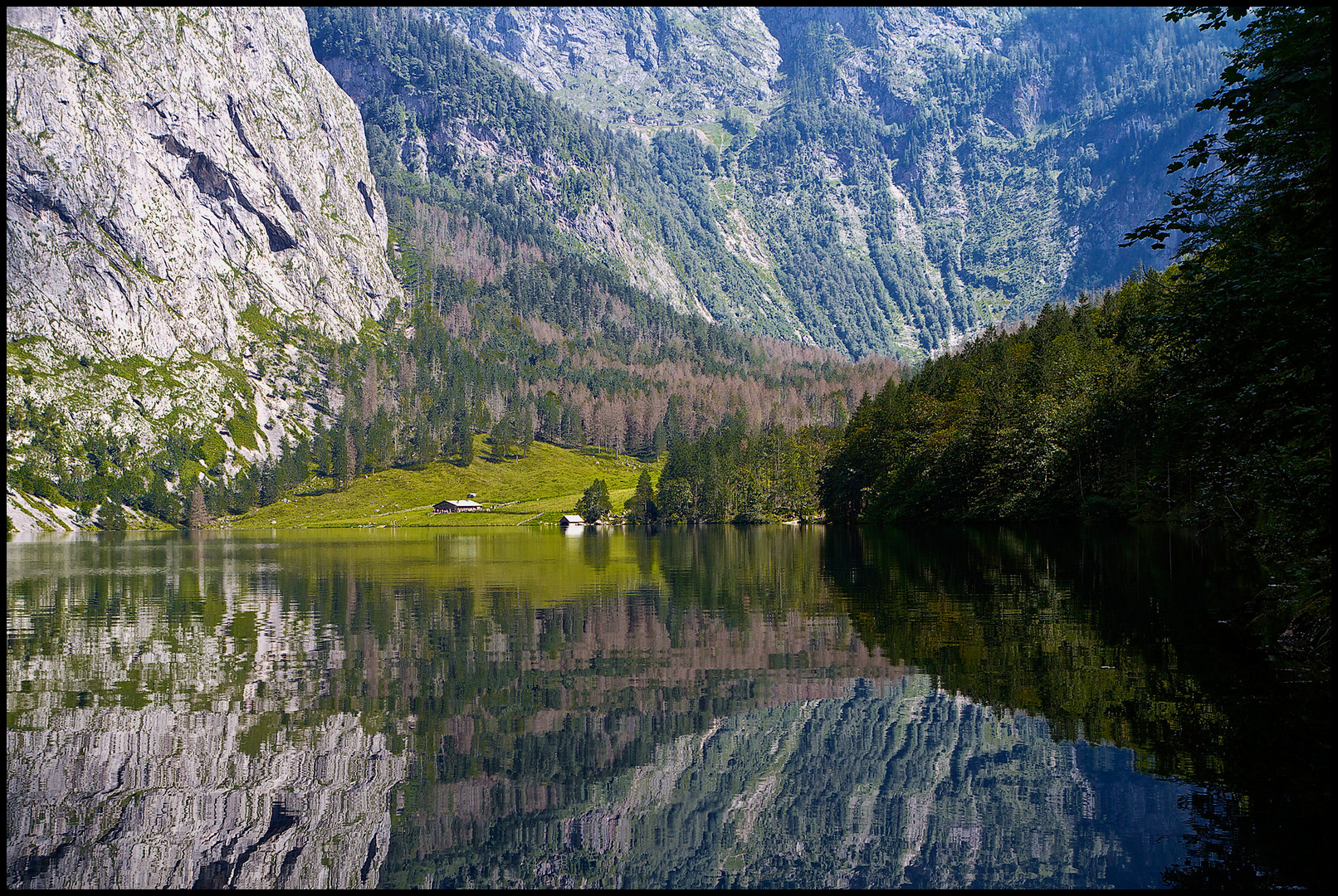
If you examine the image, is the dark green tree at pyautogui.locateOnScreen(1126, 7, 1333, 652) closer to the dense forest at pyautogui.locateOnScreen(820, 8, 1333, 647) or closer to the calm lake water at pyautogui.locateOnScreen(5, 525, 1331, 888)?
the dense forest at pyautogui.locateOnScreen(820, 8, 1333, 647)

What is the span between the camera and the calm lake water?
49.8ft

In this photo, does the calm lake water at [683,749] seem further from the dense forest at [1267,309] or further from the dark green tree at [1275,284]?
the dark green tree at [1275,284]

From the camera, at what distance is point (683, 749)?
2139 cm

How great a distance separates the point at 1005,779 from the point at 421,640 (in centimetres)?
2514

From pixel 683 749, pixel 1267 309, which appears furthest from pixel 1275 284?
pixel 683 749

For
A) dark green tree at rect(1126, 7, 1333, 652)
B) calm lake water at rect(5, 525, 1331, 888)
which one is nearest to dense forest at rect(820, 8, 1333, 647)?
dark green tree at rect(1126, 7, 1333, 652)

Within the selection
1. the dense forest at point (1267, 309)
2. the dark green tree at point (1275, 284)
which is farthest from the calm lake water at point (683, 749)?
the dark green tree at point (1275, 284)

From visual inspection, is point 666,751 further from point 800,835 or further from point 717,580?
point 717,580

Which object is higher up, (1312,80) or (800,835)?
(1312,80)

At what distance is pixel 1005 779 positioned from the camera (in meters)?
18.1

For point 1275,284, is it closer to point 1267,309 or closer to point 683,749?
point 1267,309

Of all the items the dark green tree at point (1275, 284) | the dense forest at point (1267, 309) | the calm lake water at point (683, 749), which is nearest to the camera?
the calm lake water at point (683, 749)

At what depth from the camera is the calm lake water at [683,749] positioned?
49.8 feet

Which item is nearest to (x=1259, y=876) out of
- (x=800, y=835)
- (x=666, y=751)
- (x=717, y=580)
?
(x=800, y=835)
